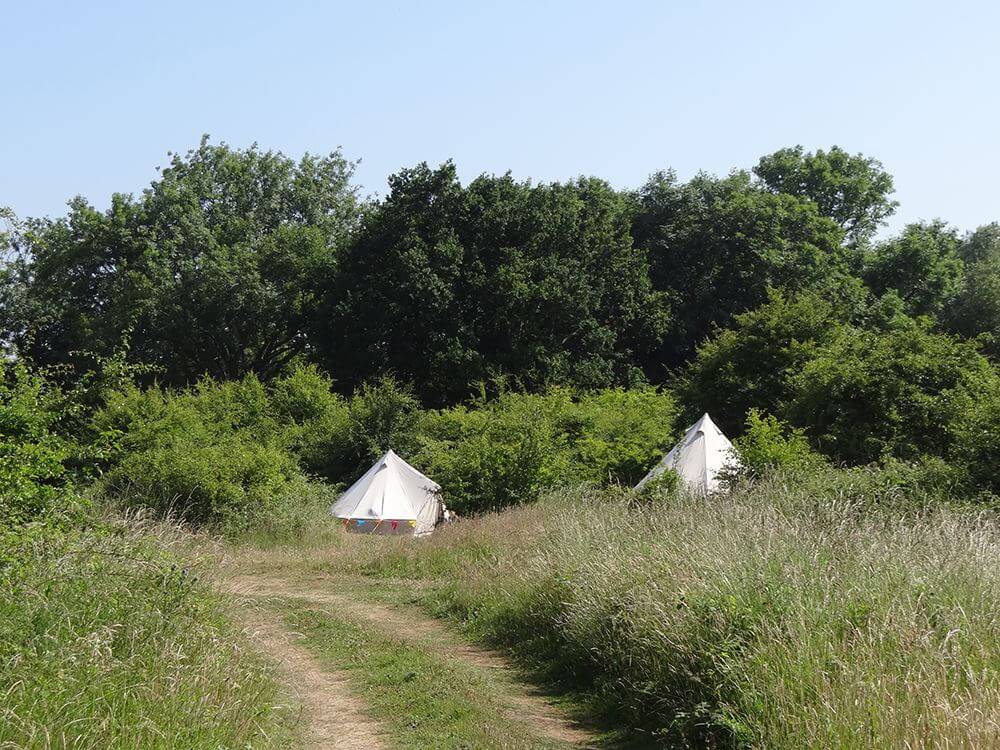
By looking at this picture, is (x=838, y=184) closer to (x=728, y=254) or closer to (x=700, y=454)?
(x=728, y=254)

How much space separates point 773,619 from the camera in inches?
292

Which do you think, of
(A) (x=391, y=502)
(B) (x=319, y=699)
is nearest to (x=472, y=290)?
(A) (x=391, y=502)

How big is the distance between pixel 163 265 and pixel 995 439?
36405mm

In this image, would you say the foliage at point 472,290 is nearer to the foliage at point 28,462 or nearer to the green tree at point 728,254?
the green tree at point 728,254

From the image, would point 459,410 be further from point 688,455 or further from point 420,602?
point 420,602

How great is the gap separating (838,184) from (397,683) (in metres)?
47.1

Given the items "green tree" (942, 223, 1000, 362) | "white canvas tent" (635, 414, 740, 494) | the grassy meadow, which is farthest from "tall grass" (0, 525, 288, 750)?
"green tree" (942, 223, 1000, 362)

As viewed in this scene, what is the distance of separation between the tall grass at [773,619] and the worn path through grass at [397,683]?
0.59 m

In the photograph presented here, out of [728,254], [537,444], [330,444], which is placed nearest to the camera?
[537,444]

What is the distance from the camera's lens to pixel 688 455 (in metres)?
22.2

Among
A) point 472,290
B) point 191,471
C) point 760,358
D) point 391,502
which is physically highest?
point 472,290

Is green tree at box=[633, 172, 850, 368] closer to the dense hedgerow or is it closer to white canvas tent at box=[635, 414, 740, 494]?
the dense hedgerow

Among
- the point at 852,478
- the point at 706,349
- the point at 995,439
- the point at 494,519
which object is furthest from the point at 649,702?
the point at 706,349

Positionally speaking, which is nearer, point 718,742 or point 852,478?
point 718,742
